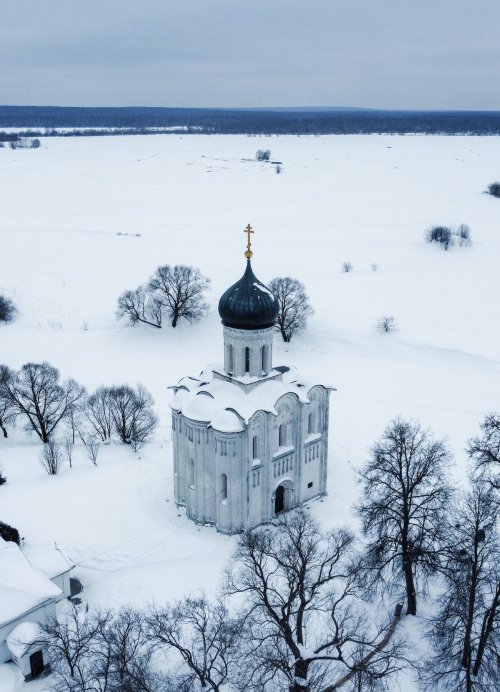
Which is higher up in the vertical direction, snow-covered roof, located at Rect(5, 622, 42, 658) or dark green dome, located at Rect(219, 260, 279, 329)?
dark green dome, located at Rect(219, 260, 279, 329)

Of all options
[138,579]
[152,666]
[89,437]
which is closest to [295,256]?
[89,437]

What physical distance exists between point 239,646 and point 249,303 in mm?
10886

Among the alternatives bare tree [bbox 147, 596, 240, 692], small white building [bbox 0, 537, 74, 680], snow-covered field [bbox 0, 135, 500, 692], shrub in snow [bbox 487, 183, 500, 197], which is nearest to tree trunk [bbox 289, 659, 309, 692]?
bare tree [bbox 147, 596, 240, 692]

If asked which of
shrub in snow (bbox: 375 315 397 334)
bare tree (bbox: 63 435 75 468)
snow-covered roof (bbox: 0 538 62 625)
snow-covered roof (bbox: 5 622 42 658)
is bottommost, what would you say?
bare tree (bbox: 63 435 75 468)

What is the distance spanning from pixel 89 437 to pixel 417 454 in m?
16.9

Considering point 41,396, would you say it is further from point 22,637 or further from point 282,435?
point 22,637

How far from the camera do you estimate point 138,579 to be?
2136cm

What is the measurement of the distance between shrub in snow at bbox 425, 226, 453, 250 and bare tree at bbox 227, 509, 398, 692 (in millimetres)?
45185

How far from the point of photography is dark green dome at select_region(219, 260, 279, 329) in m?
22.1

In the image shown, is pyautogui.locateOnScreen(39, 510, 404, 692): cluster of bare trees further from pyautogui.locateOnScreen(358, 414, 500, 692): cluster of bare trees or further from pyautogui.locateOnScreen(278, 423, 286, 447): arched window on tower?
pyautogui.locateOnScreen(278, 423, 286, 447): arched window on tower

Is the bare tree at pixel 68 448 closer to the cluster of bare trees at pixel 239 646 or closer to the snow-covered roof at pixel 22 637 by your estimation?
the cluster of bare trees at pixel 239 646

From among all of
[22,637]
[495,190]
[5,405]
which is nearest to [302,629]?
[22,637]

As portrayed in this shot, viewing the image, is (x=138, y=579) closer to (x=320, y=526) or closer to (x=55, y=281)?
(x=320, y=526)

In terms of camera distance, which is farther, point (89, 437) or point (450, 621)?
point (89, 437)
